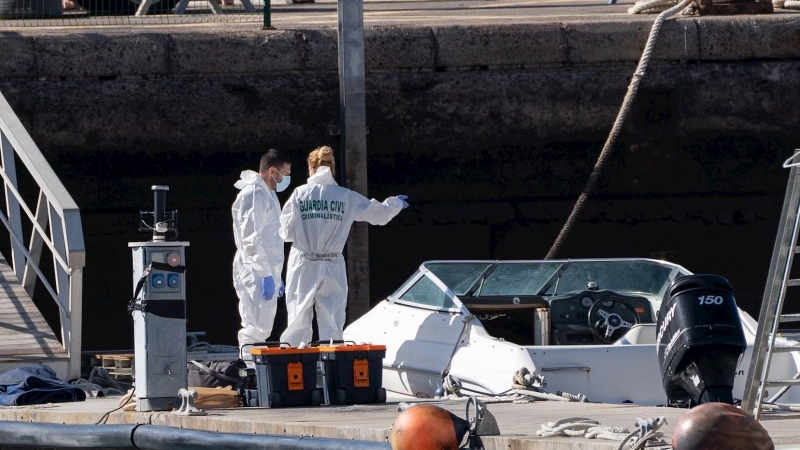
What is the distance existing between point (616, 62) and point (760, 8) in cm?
153

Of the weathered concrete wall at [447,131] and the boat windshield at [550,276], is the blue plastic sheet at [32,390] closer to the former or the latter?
the boat windshield at [550,276]

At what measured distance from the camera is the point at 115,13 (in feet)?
44.4

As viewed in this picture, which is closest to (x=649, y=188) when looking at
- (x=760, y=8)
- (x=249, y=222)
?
(x=760, y=8)

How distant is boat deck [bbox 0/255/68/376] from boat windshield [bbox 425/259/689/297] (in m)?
2.34

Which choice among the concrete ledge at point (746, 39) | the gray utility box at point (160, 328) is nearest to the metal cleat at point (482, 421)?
the gray utility box at point (160, 328)

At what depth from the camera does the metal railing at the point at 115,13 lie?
1285 centimetres

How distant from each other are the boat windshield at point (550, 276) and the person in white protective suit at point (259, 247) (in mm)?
1040

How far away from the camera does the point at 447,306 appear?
327 inches

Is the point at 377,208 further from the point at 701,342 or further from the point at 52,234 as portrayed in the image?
the point at 701,342

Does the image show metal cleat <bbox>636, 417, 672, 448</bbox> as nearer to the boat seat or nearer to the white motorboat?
the white motorboat

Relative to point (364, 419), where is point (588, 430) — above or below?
above

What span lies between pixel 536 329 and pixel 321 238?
1.46 metres

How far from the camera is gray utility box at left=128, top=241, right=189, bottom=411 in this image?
6773 mm

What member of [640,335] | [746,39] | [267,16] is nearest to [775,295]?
[640,335]
